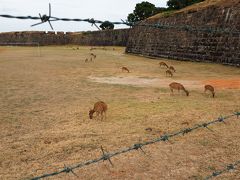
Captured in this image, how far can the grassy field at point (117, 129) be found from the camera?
508 centimetres

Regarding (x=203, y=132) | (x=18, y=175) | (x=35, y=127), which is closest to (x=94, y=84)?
(x=35, y=127)

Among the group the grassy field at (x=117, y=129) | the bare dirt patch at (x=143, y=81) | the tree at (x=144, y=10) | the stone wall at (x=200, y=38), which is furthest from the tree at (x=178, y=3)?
the grassy field at (x=117, y=129)

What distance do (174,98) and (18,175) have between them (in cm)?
628

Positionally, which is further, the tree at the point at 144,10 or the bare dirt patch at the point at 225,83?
the tree at the point at 144,10

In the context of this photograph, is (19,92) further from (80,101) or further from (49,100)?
(80,101)

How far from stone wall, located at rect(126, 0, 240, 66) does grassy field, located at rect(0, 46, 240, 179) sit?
589 cm

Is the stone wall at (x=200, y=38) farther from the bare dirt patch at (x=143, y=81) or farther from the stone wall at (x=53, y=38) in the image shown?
the stone wall at (x=53, y=38)

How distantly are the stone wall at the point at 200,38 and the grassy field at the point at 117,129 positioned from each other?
5.89 metres

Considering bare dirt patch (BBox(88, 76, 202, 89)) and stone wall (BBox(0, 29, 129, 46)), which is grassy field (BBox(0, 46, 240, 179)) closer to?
bare dirt patch (BBox(88, 76, 202, 89))

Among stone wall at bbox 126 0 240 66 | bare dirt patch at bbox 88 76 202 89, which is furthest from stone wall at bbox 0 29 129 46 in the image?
bare dirt patch at bbox 88 76 202 89

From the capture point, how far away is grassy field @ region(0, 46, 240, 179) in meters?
5.08

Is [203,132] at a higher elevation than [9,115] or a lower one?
higher

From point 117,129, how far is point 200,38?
52.4ft

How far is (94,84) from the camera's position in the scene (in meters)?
13.5
